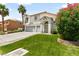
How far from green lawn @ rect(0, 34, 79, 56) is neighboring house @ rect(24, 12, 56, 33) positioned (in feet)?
0.66

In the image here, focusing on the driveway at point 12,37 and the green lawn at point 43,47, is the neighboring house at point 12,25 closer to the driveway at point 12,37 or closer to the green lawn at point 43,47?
the driveway at point 12,37

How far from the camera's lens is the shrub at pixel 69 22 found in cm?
555

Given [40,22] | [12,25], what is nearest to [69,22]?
[40,22]

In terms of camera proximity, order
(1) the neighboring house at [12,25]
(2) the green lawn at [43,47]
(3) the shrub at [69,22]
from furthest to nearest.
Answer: (1) the neighboring house at [12,25] < (3) the shrub at [69,22] < (2) the green lawn at [43,47]

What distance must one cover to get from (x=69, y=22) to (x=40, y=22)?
813 millimetres

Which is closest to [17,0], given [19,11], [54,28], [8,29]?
[19,11]

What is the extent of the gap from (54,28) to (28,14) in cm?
82

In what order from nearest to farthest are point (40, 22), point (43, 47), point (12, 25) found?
1. point (43, 47)
2. point (12, 25)
3. point (40, 22)

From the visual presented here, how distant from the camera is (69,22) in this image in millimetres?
5613

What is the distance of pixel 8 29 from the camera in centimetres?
577

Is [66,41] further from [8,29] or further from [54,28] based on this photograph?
[8,29]

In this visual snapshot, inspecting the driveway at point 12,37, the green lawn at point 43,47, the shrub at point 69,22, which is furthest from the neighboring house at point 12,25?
the shrub at point 69,22

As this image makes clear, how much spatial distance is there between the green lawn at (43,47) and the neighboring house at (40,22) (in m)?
0.20

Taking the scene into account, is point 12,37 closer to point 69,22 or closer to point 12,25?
point 12,25
